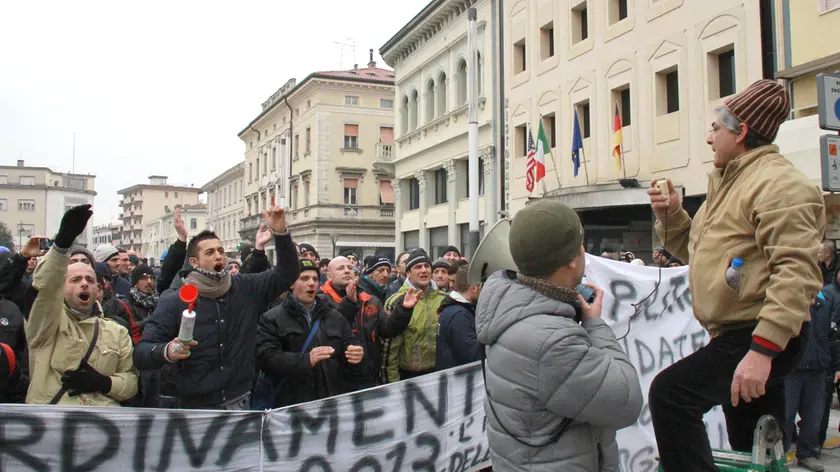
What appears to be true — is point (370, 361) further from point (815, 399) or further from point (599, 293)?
point (815, 399)

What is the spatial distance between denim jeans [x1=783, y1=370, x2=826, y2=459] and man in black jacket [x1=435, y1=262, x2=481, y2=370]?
144 inches

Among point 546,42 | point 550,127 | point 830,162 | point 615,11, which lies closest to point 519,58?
point 546,42

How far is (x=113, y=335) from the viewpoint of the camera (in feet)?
14.1

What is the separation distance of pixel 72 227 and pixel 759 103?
3530 millimetres

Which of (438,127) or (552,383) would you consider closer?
(552,383)

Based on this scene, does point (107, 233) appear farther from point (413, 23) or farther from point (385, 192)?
point (413, 23)

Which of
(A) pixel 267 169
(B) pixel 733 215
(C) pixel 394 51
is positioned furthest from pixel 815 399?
(A) pixel 267 169

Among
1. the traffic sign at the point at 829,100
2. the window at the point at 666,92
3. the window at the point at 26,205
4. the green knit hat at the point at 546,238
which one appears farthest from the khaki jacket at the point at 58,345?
the window at the point at 26,205

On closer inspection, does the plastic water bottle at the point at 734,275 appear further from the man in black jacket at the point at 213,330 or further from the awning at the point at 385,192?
the awning at the point at 385,192

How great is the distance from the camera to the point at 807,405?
280 inches

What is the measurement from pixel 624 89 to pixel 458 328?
15310 millimetres

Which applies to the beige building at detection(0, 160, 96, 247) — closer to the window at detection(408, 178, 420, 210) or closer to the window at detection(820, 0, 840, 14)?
the window at detection(408, 178, 420, 210)

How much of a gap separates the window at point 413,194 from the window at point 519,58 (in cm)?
973

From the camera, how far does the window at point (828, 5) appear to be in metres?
12.9
